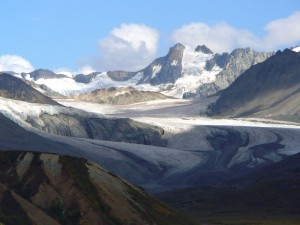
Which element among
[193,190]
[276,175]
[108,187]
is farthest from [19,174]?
[276,175]

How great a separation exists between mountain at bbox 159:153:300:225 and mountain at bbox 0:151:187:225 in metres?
37.7

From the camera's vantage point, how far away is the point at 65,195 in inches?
3073

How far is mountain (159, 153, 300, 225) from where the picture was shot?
130188 millimetres

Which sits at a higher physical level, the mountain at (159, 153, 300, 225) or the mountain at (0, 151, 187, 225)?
the mountain at (0, 151, 187, 225)

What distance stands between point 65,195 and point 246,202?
78.1 m

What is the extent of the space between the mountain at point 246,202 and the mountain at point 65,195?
37693mm

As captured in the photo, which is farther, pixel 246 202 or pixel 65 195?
pixel 246 202

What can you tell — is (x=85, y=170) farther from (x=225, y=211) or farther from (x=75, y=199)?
(x=225, y=211)

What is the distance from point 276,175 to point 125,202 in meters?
121

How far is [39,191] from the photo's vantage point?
77.6 meters

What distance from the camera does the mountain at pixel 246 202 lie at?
13019 centimetres

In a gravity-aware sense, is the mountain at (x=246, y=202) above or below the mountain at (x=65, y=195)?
below

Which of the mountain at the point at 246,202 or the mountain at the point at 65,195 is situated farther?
the mountain at the point at 246,202

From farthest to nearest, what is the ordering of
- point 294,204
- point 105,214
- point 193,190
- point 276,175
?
point 276,175 < point 193,190 < point 294,204 < point 105,214
